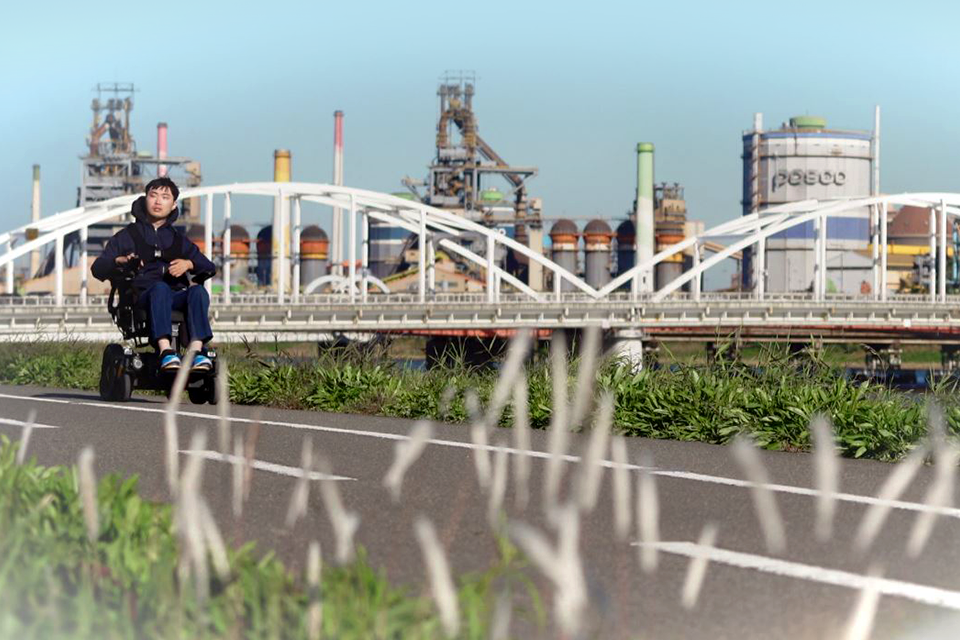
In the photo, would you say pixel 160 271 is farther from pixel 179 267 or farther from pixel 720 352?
pixel 720 352

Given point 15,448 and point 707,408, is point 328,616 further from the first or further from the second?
point 707,408

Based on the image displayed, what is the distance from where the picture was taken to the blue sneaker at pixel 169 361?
9.80 metres

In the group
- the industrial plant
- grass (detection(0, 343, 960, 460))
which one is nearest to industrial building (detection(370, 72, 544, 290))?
the industrial plant

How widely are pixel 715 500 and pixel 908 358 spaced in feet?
319

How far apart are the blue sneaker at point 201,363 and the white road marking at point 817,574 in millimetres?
5564

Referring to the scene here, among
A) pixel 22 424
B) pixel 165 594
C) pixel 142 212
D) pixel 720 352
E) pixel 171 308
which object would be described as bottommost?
pixel 22 424

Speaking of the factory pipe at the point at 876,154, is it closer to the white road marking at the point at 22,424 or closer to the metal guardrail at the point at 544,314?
the metal guardrail at the point at 544,314

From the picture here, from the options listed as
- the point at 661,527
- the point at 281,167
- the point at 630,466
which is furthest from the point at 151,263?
the point at 281,167

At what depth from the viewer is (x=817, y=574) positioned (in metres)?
4.09

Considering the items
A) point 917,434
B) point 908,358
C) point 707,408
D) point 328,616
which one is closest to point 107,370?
point 707,408

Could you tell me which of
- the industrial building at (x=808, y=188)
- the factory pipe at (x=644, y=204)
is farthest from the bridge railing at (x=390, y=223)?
the industrial building at (x=808, y=188)

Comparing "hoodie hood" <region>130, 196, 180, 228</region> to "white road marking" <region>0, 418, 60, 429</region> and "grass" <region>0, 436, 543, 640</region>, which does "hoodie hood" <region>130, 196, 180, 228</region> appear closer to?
"white road marking" <region>0, 418, 60, 429</region>

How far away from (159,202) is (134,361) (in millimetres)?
1488

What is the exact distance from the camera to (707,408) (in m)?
9.12
